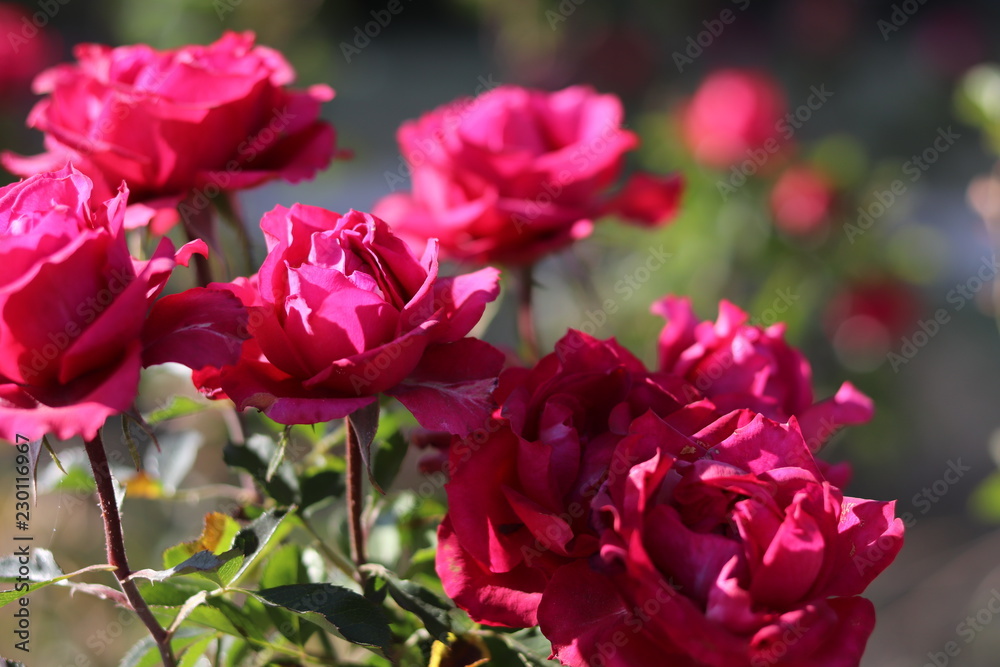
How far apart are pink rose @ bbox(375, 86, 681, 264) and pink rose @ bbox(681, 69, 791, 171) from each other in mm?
832

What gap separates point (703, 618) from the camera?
286mm

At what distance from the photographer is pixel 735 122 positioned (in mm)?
1418

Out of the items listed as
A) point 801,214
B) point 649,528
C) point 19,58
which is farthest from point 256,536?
point 19,58

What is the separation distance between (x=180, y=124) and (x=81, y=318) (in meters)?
0.16

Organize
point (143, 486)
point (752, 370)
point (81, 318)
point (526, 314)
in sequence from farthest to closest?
point (526, 314) < point (143, 486) < point (752, 370) < point (81, 318)

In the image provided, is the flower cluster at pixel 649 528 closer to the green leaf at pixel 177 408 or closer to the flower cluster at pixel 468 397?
the flower cluster at pixel 468 397

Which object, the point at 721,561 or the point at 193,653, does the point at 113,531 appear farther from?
the point at 721,561

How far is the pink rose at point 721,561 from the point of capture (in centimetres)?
29

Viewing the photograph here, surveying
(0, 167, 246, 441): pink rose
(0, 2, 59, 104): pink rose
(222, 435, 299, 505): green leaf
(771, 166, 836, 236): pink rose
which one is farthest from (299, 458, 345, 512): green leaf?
(0, 2, 59, 104): pink rose

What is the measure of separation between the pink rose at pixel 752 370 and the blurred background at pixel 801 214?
0.20 m

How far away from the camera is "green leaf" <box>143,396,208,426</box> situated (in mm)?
467

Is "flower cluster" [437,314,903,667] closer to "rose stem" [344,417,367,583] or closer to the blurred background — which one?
"rose stem" [344,417,367,583]

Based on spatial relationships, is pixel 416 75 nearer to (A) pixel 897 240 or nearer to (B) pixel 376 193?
(B) pixel 376 193

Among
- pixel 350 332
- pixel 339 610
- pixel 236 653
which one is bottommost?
pixel 236 653
